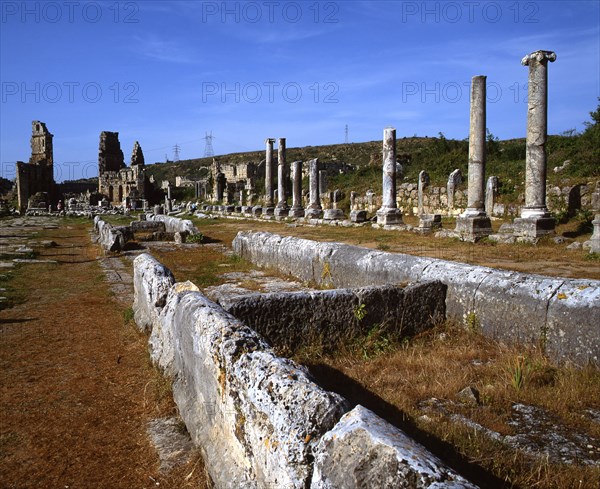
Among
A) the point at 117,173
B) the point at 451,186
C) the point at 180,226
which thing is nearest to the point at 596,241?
the point at 180,226

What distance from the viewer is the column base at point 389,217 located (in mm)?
19078

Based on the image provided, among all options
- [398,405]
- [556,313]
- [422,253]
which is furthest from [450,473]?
[422,253]

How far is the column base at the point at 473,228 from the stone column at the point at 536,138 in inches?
42.1

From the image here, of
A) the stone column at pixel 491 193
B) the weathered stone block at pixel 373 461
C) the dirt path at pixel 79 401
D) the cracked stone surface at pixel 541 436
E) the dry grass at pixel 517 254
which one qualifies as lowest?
the dirt path at pixel 79 401

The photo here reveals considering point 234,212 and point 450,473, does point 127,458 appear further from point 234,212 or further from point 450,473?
point 234,212

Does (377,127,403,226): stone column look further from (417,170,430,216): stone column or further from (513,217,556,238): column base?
(513,217,556,238): column base

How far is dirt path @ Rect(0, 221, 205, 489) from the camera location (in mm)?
2826

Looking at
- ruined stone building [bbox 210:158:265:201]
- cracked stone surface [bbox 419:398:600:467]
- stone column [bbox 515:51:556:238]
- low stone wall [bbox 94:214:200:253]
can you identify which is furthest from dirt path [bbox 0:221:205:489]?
ruined stone building [bbox 210:158:265:201]

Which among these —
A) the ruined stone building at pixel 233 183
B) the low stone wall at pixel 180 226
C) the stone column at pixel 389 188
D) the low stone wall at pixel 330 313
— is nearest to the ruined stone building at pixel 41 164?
the ruined stone building at pixel 233 183

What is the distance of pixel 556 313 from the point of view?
3.86 m

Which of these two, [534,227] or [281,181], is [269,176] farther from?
[534,227]

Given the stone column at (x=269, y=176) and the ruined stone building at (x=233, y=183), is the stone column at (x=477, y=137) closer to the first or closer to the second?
the stone column at (x=269, y=176)

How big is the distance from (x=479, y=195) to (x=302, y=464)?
14.5 meters

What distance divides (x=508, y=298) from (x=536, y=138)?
10918 millimetres
